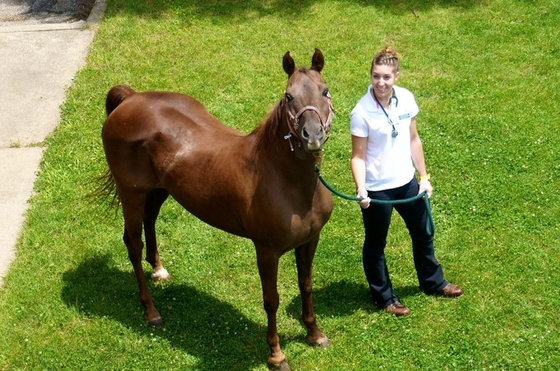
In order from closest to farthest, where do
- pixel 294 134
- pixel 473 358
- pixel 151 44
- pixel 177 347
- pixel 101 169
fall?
pixel 294 134 < pixel 473 358 < pixel 177 347 < pixel 101 169 < pixel 151 44

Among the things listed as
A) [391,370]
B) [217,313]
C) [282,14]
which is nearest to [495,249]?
[391,370]

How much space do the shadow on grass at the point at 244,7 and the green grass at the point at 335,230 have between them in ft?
1.26

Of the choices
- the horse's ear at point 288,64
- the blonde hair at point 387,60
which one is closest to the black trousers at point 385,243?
the blonde hair at point 387,60

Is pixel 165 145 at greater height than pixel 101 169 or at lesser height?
greater

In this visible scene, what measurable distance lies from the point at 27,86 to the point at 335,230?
15.8ft

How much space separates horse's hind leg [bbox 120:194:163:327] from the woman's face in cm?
192

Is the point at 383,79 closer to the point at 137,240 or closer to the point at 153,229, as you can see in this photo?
the point at 137,240

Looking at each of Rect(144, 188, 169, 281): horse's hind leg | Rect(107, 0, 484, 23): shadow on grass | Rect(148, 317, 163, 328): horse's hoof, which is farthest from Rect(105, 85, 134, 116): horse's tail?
Rect(107, 0, 484, 23): shadow on grass

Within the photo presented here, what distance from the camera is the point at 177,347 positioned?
489 cm

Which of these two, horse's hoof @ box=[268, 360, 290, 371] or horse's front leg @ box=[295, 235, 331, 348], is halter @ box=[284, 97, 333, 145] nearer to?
horse's front leg @ box=[295, 235, 331, 348]

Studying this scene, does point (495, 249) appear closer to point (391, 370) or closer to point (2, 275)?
point (391, 370)

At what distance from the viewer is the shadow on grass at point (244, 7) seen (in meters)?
9.64

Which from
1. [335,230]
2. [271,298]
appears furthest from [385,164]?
[335,230]

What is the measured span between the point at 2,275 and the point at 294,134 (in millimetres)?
3312
